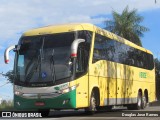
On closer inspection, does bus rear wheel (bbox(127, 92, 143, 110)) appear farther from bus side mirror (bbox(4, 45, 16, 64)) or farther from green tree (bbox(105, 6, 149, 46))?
green tree (bbox(105, 6, 149, 46))

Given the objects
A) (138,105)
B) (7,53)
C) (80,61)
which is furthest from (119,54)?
(7,53)

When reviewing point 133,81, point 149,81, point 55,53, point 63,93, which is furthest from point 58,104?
point 149,81

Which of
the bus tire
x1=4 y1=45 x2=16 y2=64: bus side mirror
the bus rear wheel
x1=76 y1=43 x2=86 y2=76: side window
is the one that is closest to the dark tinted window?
x1=76 y1=43 x2=86 y2=76: side window

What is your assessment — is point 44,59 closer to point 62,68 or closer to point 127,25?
point 62,68

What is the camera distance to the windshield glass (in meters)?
17.7

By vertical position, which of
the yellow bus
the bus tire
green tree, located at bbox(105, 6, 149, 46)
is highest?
green tree, located at bbox(105, 6, 149, 46)

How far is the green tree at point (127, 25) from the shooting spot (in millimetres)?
49281

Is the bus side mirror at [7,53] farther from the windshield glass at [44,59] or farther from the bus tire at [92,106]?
the bus tire at [92,106]

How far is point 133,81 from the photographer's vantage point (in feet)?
85.8

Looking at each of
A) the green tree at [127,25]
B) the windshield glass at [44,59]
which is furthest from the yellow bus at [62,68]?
the green tree at [127,25]

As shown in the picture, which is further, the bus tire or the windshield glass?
the bus tire

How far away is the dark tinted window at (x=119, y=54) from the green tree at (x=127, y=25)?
18.1 m

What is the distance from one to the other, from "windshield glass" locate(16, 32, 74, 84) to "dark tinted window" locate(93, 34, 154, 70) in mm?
1917

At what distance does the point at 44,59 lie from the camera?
59.3 feet
